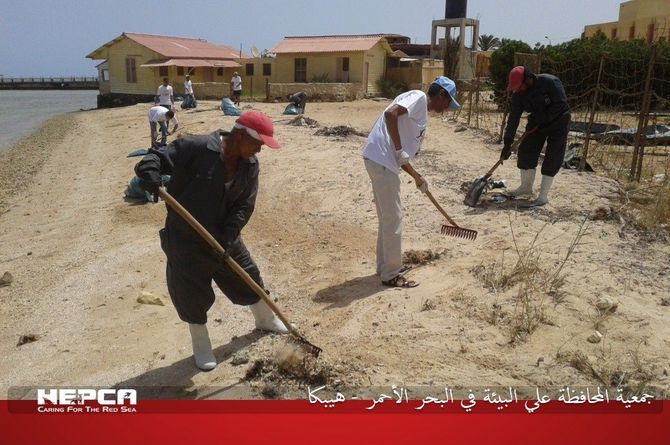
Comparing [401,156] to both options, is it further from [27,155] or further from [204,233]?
[27,155]

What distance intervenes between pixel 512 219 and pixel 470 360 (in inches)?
104

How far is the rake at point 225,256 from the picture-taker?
10.3 ft

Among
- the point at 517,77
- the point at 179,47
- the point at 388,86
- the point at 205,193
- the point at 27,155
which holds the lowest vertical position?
the point at 27,155

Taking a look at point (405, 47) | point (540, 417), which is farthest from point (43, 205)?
point (405, 47)

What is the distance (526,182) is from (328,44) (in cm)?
2724

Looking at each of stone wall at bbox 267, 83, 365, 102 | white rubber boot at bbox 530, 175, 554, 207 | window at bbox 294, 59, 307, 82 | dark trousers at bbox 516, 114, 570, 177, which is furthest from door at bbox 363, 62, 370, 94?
white rubber boot at bbox 530, 175, 554, 207

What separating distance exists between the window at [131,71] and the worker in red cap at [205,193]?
3408 cm

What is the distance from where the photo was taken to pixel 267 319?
4047mm

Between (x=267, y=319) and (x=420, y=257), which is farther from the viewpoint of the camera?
(x=420, y=257)

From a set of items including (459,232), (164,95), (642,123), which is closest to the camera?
(459,232)

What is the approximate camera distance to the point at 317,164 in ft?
31.1

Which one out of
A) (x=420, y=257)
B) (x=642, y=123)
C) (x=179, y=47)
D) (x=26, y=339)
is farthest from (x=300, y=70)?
(x=26, y=339)

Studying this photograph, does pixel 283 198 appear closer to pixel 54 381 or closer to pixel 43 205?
pixel 54 381

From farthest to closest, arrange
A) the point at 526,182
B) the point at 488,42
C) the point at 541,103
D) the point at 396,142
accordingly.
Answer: the point at 488,42 < the point at 526,182 < the point at 541,103 < the point at 396,142
